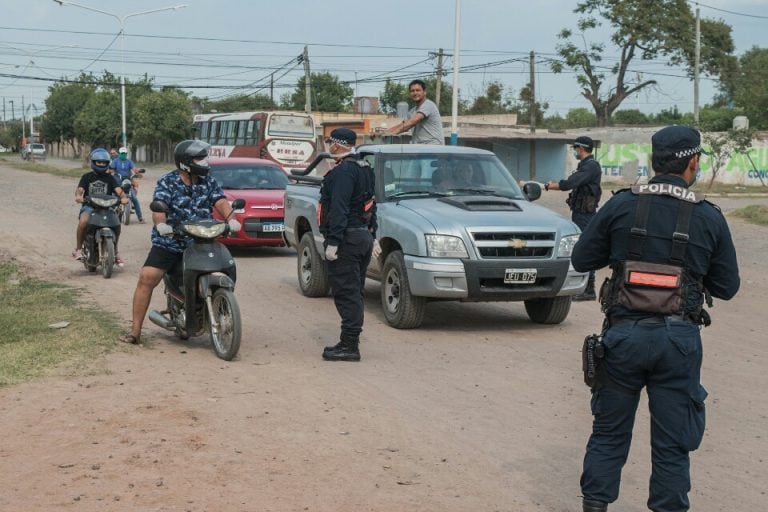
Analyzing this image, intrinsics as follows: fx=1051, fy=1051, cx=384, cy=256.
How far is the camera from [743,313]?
12.1 m

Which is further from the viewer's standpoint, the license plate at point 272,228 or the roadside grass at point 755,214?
the roadside grass at point 755,214

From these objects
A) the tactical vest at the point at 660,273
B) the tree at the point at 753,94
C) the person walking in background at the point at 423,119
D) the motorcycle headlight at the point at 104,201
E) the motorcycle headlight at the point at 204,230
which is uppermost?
the tree at the point at 753,94

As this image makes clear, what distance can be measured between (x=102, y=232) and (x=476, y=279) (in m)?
6.16

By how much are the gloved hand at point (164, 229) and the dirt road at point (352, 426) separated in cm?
103

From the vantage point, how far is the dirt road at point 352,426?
17.4 feet

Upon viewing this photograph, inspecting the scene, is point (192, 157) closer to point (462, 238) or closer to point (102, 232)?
point (462, 238)

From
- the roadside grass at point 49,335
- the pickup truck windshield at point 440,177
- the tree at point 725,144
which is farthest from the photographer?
the tree at point 725,144

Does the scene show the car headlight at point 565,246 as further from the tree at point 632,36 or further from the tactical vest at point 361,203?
the tree at point 632,36

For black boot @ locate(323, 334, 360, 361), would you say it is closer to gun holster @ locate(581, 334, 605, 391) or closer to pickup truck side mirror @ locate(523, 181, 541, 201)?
pickup truck side mirror @ locate(523, 181, 541, 201)

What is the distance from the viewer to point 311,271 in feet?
40.4

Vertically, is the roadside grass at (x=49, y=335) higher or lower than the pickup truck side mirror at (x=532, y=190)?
lower

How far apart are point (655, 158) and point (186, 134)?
76153mm

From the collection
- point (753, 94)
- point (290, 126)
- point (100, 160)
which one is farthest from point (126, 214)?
point (753, 94)

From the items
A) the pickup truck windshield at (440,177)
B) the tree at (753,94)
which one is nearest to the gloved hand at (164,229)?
the pickup truck windshield at (440,177)
